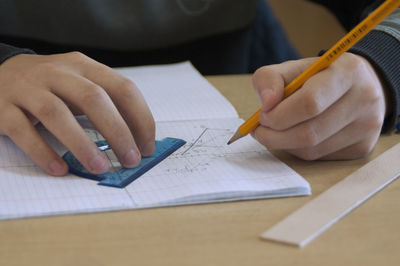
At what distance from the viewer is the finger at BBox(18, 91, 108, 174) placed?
532 mm

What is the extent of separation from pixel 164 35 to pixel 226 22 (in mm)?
159

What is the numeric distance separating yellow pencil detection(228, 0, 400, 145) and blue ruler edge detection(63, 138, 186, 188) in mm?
86

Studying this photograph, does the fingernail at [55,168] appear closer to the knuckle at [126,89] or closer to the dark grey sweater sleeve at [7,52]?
the knuckle at [126,89]

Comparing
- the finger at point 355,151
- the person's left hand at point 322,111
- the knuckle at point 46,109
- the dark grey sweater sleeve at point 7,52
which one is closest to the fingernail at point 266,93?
the person's left hand at point 322,111

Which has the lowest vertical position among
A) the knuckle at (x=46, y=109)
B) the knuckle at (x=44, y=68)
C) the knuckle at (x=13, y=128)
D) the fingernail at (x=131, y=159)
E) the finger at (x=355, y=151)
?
the finger at (x=355, y=151)

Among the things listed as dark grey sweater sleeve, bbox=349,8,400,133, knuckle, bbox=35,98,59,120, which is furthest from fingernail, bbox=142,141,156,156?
dark grey sweater sleeve, bbox=349,8,400,133

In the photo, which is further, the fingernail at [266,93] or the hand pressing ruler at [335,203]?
the fingernail at [266,93]

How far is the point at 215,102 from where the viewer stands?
81 cm

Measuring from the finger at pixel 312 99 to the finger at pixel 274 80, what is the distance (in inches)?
0.4

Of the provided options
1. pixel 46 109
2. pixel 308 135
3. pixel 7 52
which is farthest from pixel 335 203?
pixel 7 52

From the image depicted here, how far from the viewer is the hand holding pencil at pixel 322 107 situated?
0.54 meters

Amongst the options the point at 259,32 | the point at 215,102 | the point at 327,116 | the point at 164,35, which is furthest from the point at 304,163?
the point at 259,32

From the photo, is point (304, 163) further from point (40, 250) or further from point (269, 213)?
point (40, 250)

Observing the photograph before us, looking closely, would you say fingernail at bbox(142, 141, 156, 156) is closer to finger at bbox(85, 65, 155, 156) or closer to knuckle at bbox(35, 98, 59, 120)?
finger at bbox(85, 65, 155, 156)
